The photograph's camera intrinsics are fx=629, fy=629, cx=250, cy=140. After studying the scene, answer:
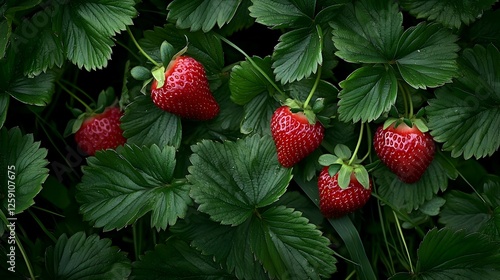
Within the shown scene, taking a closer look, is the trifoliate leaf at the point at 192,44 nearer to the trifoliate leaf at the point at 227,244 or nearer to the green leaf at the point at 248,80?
the green leaf at the point at 248,80

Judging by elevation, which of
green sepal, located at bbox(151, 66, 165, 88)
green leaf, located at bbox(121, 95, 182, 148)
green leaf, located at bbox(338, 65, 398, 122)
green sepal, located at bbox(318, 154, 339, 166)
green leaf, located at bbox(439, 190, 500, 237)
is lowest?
green leaf, located at bbox(439, 190, 500, 237)

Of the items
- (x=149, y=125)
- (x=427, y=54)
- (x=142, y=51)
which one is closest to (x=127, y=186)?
(x=149, y=125)

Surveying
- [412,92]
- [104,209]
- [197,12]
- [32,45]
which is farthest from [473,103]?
[32,45]

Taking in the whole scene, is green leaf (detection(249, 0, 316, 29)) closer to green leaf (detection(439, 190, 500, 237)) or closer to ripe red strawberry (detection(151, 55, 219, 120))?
ripe red strawberry (detection(151, 55, 219, 120))

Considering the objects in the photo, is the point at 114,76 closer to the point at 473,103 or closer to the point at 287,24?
the point at 287,24

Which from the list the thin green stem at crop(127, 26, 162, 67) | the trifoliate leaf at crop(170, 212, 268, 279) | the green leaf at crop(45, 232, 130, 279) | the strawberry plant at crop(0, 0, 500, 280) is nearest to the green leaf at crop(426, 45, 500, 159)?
the strawberry plant at crop(0, 0, 500, 280)

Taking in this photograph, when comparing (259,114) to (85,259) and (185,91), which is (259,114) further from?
(85,259)
